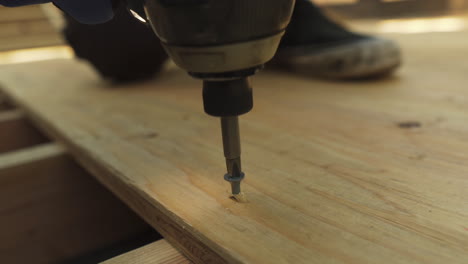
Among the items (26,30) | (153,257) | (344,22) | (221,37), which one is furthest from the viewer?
(26,30)

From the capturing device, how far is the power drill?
29 cm

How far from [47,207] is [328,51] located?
66 centimetres

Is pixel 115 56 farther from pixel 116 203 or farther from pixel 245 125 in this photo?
pixel 245 125

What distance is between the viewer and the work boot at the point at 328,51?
89 cm

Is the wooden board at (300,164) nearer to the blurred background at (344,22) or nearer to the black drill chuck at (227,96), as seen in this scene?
the black drill chuck at (227,96)

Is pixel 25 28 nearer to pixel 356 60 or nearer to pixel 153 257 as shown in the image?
pixel 356 60

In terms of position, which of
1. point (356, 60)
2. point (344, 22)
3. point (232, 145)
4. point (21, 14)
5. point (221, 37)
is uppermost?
point (221, 37)

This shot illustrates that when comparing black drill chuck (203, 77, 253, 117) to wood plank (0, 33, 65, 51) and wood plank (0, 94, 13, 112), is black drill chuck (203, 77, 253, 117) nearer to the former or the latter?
wood plank (0, 94, 13, 112)

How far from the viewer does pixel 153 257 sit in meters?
0.41

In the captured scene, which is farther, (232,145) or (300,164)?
(300,164)

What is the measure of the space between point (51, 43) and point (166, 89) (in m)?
1.54

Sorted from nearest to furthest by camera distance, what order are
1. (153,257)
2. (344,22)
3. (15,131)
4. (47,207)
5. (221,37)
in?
1. (221,37)
2. (153,257)
3. (47,207)
4. (15,131)
5. (344,22)

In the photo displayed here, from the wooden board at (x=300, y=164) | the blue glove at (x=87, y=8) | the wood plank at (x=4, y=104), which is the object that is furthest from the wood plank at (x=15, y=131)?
the blue glove at (x=87, y=8)

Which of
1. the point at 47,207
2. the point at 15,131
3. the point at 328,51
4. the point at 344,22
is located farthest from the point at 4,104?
the point at 344,22
